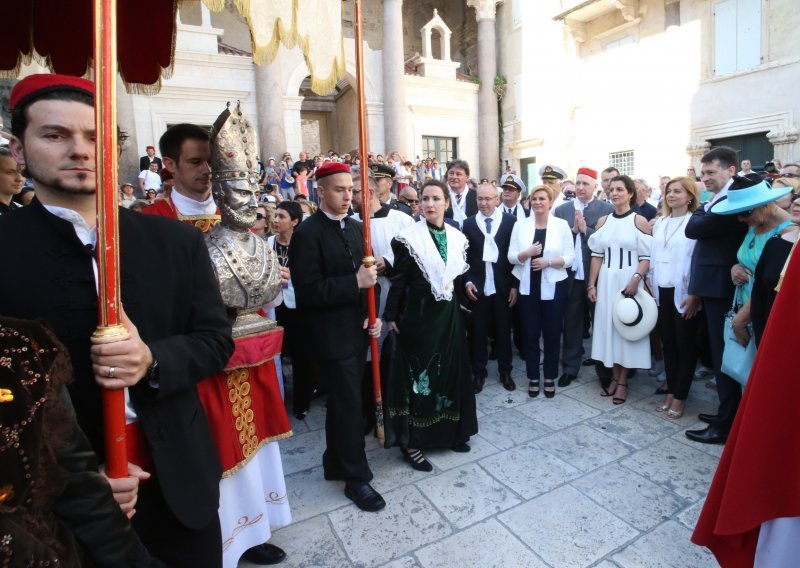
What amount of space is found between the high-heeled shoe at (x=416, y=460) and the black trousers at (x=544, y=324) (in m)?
1.69

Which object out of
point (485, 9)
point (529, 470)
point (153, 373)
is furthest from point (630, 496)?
point (485, 9)

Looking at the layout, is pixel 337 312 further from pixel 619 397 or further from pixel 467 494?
pixel 619 397

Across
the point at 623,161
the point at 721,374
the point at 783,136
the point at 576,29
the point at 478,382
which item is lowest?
the point at 478,382

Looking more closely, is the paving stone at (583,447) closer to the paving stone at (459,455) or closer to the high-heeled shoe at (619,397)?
the paving stone at (459,455)

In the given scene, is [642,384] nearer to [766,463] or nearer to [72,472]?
[766,463]

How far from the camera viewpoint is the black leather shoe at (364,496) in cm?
282

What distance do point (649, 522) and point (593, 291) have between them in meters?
2.43

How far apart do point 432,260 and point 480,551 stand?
71.1 inches

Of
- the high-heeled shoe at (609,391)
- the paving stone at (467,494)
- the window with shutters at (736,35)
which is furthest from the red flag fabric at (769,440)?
the window with shutters at (736,35)

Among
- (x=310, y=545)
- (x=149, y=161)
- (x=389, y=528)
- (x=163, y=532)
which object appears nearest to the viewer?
(x=163, y=532)

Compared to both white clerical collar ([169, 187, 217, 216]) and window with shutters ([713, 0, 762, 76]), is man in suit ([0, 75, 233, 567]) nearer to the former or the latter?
white clerical collar ([169, 187, 217, 216])

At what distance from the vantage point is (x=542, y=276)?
4520mm

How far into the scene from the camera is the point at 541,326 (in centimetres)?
471

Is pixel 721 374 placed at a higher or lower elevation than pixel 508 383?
higher
